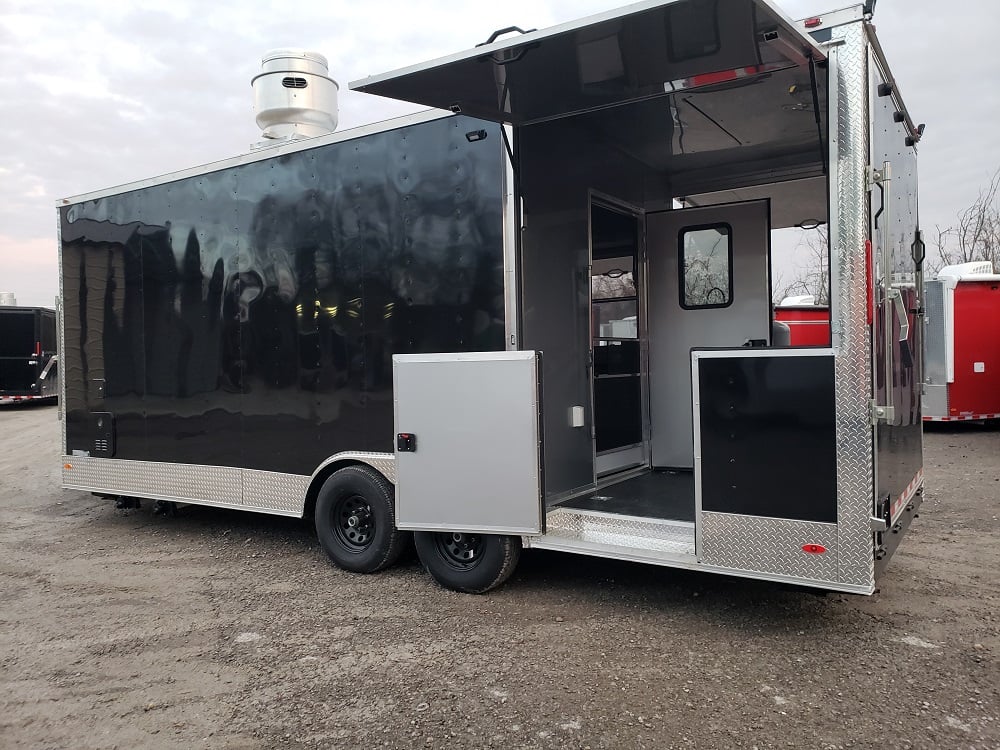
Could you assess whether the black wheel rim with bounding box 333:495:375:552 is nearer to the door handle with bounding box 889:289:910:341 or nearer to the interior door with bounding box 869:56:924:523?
the interior door with bounding box 869:56:924:523

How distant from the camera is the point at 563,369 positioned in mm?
5012

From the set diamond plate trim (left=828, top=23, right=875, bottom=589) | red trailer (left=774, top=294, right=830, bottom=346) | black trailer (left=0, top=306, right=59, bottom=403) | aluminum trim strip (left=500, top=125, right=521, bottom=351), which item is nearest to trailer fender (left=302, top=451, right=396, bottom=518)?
aluminum trim strip (left=500, top=125, right=521, bottom=351)

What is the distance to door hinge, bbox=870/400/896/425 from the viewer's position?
3447 millimetres

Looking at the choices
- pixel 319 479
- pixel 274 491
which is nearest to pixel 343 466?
pixel 319 479

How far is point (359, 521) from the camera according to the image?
16.6ft

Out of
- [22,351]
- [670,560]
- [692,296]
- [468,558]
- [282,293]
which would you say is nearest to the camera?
[670,560]

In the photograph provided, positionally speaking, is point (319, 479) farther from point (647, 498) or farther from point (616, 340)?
point (616, 340)

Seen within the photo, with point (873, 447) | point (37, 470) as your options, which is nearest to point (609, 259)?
point (873, 447)

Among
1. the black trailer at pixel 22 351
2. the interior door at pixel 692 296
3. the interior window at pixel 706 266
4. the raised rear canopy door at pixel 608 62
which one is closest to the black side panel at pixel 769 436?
the raised rear canopy door at pixel 608 62

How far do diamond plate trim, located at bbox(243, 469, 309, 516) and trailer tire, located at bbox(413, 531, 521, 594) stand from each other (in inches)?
38.3

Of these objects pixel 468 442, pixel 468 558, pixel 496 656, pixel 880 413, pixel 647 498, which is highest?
pixel 880 413

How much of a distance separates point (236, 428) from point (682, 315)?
349 centimetres

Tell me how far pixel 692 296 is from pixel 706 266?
25 centimetres

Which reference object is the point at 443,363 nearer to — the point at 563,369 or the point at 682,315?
the point at 563,369
